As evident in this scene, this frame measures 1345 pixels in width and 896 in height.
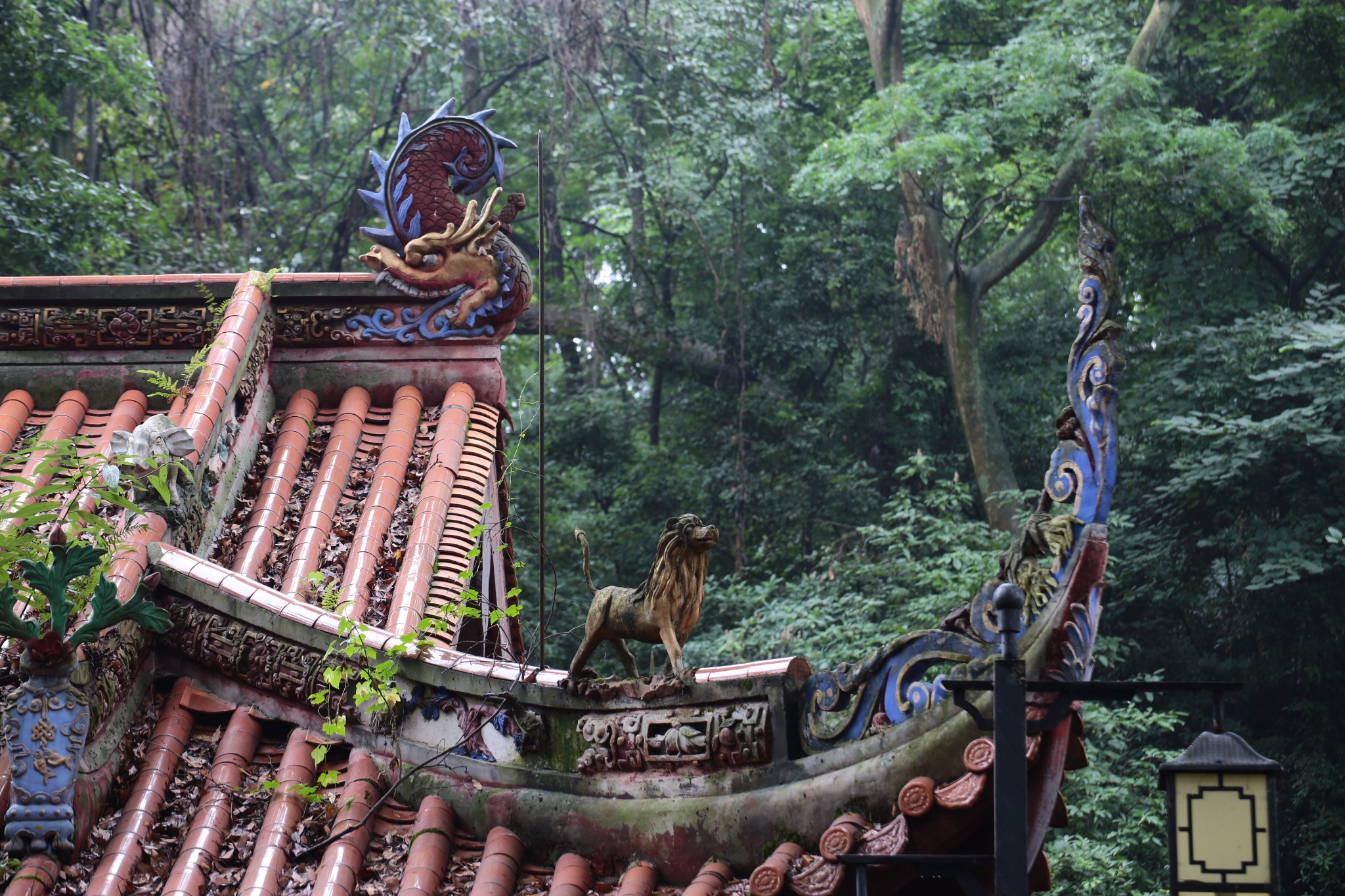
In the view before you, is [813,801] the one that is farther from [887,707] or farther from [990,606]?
[990,606]

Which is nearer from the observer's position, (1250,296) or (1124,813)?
(1124,813)

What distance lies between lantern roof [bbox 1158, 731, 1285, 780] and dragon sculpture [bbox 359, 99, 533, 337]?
5030 mm

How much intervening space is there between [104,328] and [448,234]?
1.87m

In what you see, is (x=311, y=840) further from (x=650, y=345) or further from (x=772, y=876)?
(x=650, y=345)

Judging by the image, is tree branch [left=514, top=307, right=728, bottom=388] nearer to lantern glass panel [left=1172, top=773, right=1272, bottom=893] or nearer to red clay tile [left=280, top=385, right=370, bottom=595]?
red clay tile [left=280, top=385, right=370, bottom=595]

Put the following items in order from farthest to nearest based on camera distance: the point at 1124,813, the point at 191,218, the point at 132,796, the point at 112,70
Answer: the point at 191,218 < the point at 112,70 < the point at 1124,813 < the point at 132,796

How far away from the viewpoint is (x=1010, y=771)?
11.1 ft

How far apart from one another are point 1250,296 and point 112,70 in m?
14.2

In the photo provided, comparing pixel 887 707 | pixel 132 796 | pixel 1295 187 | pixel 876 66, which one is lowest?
pixel 132 796

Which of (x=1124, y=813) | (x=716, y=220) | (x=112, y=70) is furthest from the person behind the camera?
(x=716, y=220)

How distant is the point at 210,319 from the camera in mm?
7488

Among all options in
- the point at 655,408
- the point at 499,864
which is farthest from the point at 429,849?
the point at 655,408

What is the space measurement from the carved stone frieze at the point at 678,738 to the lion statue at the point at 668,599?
0.16m

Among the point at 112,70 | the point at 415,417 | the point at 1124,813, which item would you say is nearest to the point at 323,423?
the point at 415,417
